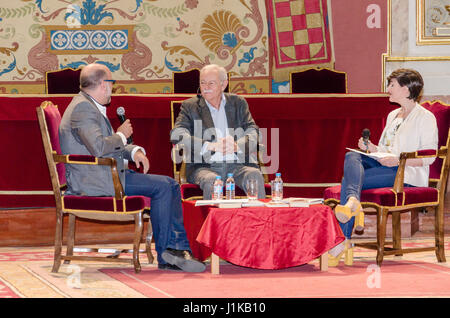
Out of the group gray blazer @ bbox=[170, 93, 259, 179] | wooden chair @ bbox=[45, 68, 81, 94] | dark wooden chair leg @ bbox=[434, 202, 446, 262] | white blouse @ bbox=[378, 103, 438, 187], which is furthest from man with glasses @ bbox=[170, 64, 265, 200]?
wooden chair @ bbox=[45, 68, 81, 94]

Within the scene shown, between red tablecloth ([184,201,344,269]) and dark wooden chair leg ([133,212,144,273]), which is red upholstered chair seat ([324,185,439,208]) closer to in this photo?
red tablecloth ([184,201,344,269])

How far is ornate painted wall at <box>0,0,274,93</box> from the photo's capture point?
852 centimetres

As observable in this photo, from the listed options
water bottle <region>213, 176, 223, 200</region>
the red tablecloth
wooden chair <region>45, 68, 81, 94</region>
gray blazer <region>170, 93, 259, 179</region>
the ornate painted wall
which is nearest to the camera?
the red tablecloth

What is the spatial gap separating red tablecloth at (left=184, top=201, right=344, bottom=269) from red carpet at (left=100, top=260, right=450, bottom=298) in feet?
0.33

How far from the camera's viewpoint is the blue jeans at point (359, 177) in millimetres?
4336

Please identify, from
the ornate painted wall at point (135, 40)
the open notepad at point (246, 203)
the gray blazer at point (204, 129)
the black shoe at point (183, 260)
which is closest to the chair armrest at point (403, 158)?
the open notepad at point (246, 203)

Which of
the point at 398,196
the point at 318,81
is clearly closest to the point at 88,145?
the point at 398,196

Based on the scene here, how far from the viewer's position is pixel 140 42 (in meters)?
8.63

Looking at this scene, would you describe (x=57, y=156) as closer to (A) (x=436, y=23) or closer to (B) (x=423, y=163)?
(B) (x=423, y=163)

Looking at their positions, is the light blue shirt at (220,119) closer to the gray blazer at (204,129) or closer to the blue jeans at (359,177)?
the gray blazer at (204,129)

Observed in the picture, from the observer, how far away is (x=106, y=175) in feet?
13.5

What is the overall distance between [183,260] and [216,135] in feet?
3.63

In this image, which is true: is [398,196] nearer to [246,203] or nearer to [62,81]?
[246,203]
